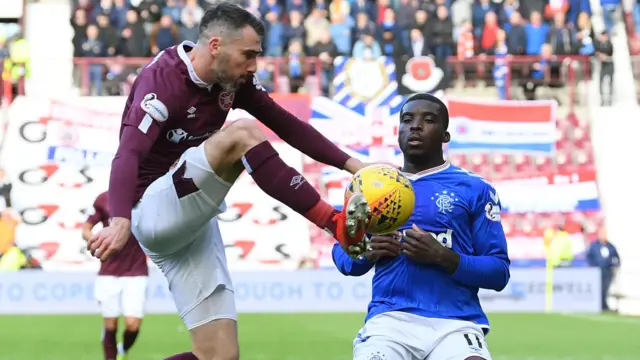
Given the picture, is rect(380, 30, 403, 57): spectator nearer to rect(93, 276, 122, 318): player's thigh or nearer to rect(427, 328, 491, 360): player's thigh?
rect(93, 276, 122, 318): player's thigh

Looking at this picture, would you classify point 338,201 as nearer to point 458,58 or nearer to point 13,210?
point 458,58

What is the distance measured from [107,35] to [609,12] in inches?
432

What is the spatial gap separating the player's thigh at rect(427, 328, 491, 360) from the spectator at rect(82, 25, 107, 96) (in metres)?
17.5

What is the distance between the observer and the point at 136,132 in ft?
17.5

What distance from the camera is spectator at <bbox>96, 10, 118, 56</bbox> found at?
21.8 m

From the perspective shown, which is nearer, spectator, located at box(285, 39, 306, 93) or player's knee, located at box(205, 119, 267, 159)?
player's knee, located at box(205, 119, 267, 159)

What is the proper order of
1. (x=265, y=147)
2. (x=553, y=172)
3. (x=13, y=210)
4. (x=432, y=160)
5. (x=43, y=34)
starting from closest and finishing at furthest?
(x=265, y=147) → (x=432, y=160) → (x=13, y=210) → (x=553, y=172) → (x=43, y=34)

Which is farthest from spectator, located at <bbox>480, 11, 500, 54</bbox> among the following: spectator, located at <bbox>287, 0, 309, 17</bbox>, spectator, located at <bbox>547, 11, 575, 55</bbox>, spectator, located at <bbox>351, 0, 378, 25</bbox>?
spectator, located at <bbox>287, 0, 309, 17</bbox>

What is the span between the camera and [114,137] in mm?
21219

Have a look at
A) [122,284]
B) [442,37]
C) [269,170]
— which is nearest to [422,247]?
[269,170]

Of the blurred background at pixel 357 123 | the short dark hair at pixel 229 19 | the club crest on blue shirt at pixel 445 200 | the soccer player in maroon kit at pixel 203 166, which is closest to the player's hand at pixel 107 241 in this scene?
the soccer player in maroon kit at pixel 203 166

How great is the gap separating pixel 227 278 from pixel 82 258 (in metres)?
15.2

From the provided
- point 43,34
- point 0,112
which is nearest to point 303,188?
point 0,112

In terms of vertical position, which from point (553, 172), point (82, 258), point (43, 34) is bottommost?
point (82, 258)
